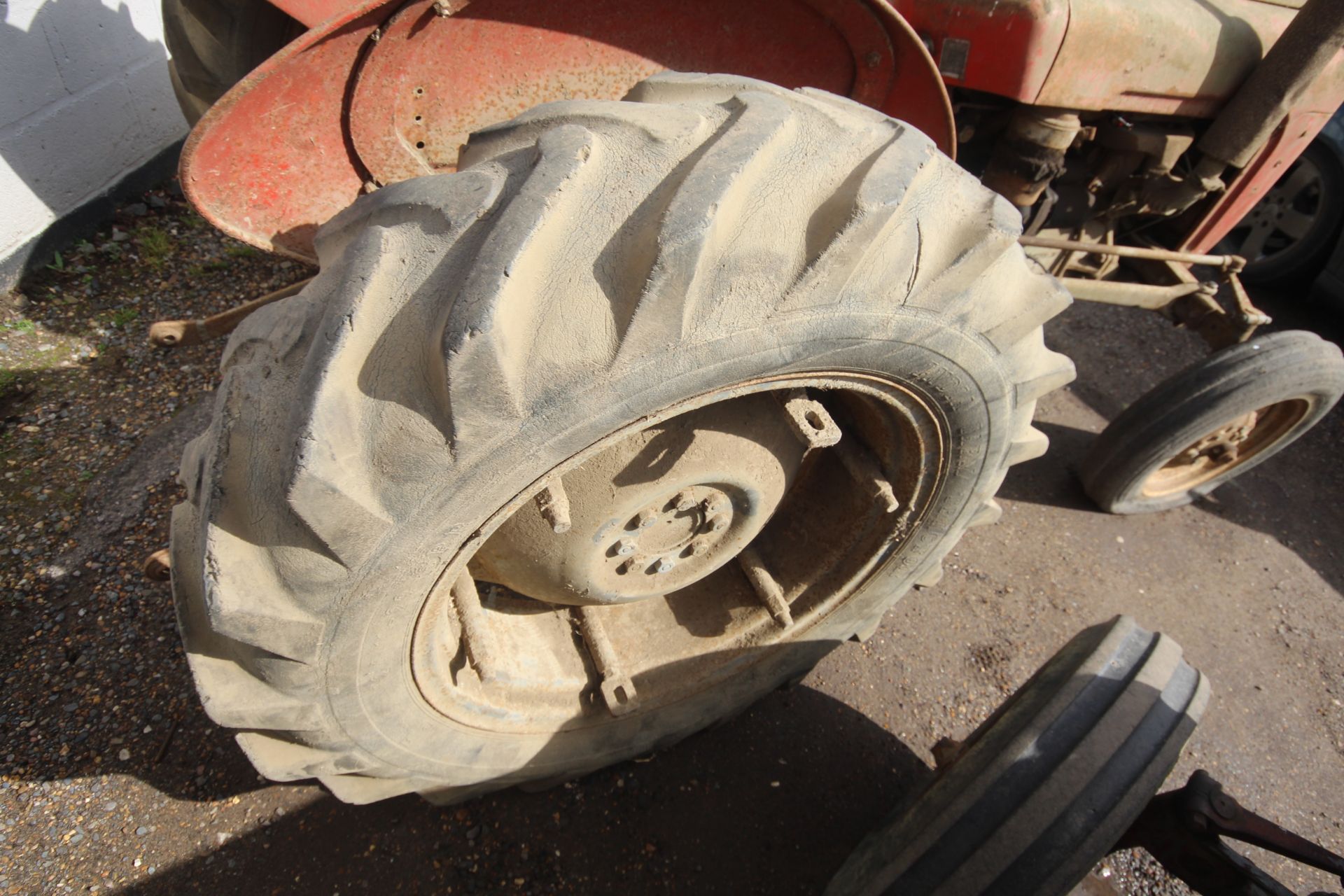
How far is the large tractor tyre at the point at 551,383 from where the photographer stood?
854 mm

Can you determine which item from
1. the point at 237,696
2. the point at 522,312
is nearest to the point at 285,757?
the point at 237,696

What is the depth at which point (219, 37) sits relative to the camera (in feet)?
5.85

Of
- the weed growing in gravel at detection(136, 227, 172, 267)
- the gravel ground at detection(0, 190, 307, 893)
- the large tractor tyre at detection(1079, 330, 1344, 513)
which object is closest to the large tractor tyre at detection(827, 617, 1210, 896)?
the large tractor tyre at detection(1079, 330, 1344, 513)

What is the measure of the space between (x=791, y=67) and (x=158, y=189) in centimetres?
340

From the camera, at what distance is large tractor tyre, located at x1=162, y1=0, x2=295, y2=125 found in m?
1.76

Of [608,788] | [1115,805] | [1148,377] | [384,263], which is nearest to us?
[384,263]

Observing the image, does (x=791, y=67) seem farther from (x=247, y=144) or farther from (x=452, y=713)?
(x=452, y=713)

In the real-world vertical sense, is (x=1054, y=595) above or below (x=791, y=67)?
below

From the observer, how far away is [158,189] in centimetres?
347

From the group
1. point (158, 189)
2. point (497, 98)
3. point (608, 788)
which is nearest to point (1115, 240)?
point (497, 98)

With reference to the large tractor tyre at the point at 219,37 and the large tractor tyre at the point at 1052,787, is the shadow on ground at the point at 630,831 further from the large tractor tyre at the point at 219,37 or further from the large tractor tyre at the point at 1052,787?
the large tractor tyre at the point at 219,37

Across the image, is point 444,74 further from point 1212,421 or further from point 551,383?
point 1212,421

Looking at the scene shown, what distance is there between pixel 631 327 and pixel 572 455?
0.20 metres

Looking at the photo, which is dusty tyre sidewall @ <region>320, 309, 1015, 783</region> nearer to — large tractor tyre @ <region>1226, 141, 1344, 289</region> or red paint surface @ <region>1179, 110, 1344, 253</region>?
red paint surface @ <region>1179, 110, 1344, 253</region>
